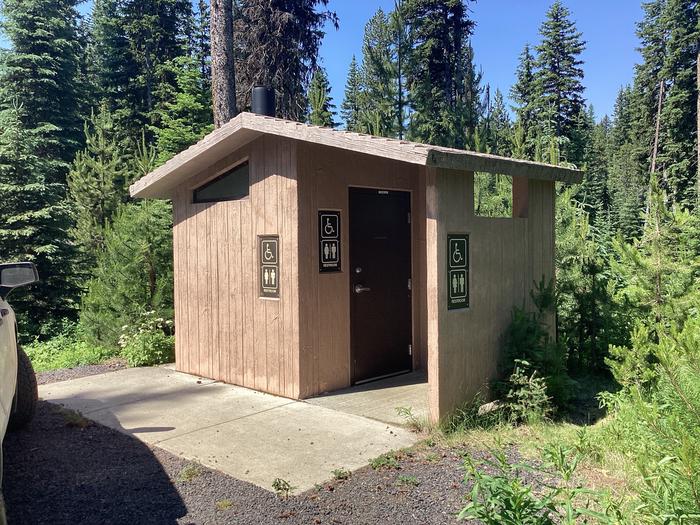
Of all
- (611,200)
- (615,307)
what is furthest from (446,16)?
(615,307)

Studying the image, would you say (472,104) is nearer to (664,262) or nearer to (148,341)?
(664,262)

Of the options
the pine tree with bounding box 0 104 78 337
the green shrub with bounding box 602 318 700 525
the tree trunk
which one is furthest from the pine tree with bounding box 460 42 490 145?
the green shrub with bounding box 602 318 700 525

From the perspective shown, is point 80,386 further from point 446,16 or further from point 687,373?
point 446,16

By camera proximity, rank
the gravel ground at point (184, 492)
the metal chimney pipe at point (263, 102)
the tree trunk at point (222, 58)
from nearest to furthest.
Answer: the gravel ground at point (184, 492) < the metal chimney pipe at point (263, 102) < the tree trunk at point (222, 58)

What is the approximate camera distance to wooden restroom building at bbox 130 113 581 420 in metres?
5.08

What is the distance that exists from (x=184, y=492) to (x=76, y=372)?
15.9 ft

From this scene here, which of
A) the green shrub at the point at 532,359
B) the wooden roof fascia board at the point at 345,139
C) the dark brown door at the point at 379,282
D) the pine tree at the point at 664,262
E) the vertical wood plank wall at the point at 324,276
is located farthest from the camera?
the dark brown door at the point at 379,282

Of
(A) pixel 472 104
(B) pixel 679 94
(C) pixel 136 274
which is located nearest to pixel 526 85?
(B) pixel 679 94

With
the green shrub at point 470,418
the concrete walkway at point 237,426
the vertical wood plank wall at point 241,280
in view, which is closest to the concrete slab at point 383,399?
the concrete walkway at point 237,426

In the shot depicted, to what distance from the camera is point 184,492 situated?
12.6 ft

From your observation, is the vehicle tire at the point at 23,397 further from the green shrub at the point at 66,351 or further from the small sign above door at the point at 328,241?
the green shrub at the point at 66,351

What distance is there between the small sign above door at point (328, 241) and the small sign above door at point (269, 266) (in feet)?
1.55

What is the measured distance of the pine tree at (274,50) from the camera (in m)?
17.6

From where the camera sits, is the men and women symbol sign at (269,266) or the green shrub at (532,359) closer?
the green shrub at (532,359)
